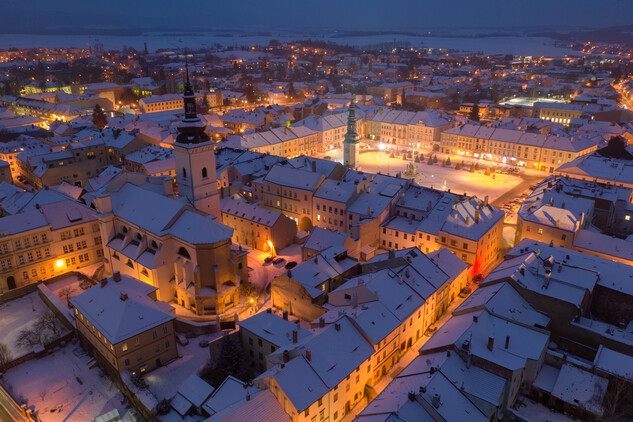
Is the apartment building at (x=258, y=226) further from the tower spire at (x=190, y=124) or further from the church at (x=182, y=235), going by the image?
the tower spire at (x=190, y=124)

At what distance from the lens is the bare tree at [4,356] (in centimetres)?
3884

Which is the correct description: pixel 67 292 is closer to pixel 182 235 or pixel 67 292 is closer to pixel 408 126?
pixel 182 235

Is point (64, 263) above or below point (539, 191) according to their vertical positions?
below

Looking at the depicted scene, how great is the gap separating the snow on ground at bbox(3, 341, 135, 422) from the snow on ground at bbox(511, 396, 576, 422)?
94.3 ft

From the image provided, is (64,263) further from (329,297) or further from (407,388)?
(407,388)

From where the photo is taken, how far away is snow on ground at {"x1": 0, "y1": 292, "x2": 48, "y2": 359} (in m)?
42.5

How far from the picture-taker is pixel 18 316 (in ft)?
153

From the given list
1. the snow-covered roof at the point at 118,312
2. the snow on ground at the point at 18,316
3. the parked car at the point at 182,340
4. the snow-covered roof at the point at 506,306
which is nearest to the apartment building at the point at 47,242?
the snow on ground at the point at 18,316

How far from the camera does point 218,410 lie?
30562 millimetres

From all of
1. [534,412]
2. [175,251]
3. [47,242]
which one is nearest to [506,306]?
[534,412]

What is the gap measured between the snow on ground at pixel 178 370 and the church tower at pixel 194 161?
18.3m

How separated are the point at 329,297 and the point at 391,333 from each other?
755cm

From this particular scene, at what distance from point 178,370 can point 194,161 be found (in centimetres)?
2412

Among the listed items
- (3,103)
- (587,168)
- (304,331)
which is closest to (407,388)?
(304,331)
